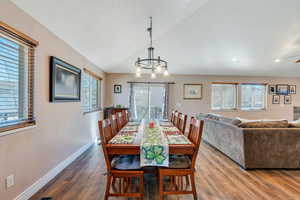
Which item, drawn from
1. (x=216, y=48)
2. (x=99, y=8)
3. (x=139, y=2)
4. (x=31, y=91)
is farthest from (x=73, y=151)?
(x=216, y=48)

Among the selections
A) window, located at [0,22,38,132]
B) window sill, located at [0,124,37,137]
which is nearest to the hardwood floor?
window sill, located at [0,124,37,137]

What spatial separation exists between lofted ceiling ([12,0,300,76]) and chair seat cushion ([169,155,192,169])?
223 cm

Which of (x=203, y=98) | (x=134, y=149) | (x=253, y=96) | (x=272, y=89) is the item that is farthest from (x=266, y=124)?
(x=272, y=89)

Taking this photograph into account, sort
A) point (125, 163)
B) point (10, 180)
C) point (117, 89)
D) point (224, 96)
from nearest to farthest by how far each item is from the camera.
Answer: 1. point (10, 180)
2. point (125, 163)
3. point (117, 89)
4. point (224, 96)

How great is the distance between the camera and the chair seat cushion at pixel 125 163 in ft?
6.04

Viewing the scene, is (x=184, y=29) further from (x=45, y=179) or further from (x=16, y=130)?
(x=45, y=179)

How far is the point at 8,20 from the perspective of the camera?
1627 millimetres

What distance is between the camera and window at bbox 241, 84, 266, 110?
6.13 m

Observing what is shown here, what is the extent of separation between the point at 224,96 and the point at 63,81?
220 inches

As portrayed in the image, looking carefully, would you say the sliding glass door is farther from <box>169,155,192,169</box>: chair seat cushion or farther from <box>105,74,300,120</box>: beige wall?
<box>169,155,192,169</box>: chair seat cushion

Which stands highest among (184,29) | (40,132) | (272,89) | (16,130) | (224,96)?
(184,29)

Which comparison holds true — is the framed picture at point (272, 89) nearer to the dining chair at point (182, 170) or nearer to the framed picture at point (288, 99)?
the framed picture at point (288, 99)

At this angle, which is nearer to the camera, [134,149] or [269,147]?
[134,149]

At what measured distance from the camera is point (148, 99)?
19.2ft
